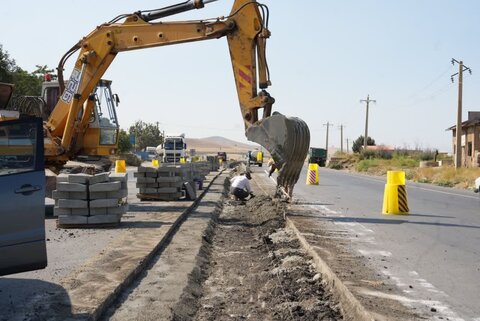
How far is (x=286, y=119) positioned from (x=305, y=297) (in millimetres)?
7451

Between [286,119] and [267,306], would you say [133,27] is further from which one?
[267,306]

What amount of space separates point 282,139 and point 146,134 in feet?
406

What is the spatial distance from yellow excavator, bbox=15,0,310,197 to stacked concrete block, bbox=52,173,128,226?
361 centimetres

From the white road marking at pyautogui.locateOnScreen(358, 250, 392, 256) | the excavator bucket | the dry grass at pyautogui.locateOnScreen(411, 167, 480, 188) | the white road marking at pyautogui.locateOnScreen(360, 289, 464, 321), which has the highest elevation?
the excavator bucket

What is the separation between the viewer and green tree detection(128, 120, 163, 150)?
134 metres

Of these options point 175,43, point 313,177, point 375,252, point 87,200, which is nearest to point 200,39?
point 175,43

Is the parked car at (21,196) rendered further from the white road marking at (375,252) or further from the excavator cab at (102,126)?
the excavator cab at (102,126)

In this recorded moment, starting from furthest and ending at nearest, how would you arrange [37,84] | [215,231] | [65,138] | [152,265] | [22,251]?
[37,84] → [65,138] → [215,231] → [152,265] → [22,251]

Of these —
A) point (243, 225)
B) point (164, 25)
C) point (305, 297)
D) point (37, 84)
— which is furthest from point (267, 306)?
point (37, 84)

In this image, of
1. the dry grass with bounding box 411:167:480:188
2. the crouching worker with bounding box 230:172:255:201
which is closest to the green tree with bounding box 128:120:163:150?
the dry grass with bounding box 411:167:480:188

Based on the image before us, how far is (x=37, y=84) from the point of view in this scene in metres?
56.8

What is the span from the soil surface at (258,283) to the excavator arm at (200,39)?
6.76ft

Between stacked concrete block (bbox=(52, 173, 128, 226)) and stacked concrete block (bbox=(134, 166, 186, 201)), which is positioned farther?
stacked concrete block (bbox=(134, 166, 186, 201))

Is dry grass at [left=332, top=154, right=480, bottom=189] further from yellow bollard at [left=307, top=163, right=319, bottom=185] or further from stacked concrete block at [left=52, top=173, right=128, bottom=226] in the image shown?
stacked concrete block at [left=52, top=173, right=128, bottom=226]
